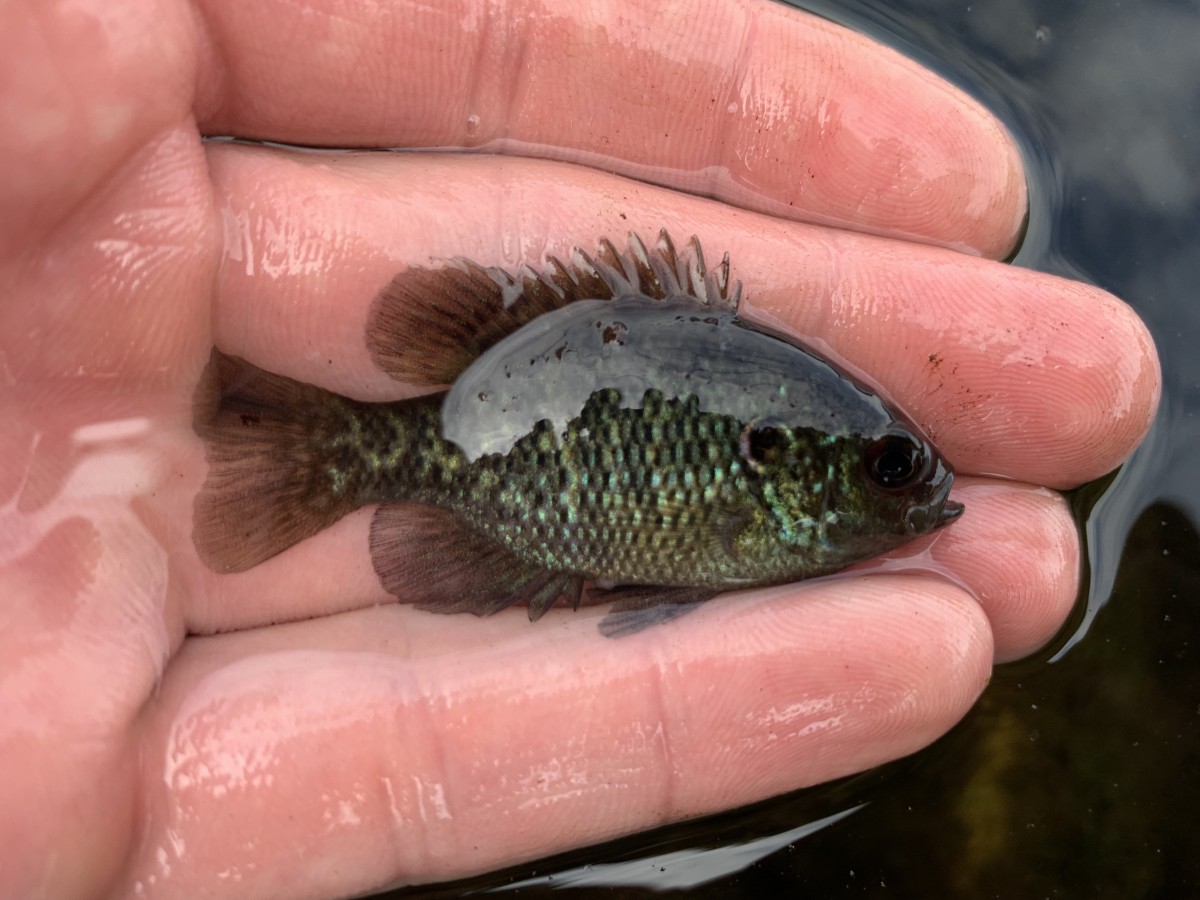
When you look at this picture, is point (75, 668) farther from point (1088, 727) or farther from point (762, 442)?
point (1088, 727)

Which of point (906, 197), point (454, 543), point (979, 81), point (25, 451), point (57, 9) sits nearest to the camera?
point (57, 9)

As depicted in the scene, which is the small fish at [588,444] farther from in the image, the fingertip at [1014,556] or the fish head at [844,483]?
the fingertip at [1014,556]

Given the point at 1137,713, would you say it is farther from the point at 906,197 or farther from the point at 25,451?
the point at 25,451

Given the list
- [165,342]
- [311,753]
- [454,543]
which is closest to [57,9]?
[165,342]

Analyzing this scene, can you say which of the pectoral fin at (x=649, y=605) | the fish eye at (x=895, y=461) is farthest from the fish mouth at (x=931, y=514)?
the pectoral fin at (x=649, y=605)

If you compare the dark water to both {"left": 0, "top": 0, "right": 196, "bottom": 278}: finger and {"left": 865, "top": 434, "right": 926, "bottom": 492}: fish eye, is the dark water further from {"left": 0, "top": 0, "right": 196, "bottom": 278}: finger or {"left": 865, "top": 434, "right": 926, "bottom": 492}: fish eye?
{"left": 0, "top": 0, "right": 196, "bottom": 278}: finger

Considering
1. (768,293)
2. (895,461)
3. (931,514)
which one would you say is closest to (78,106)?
(768,293)
